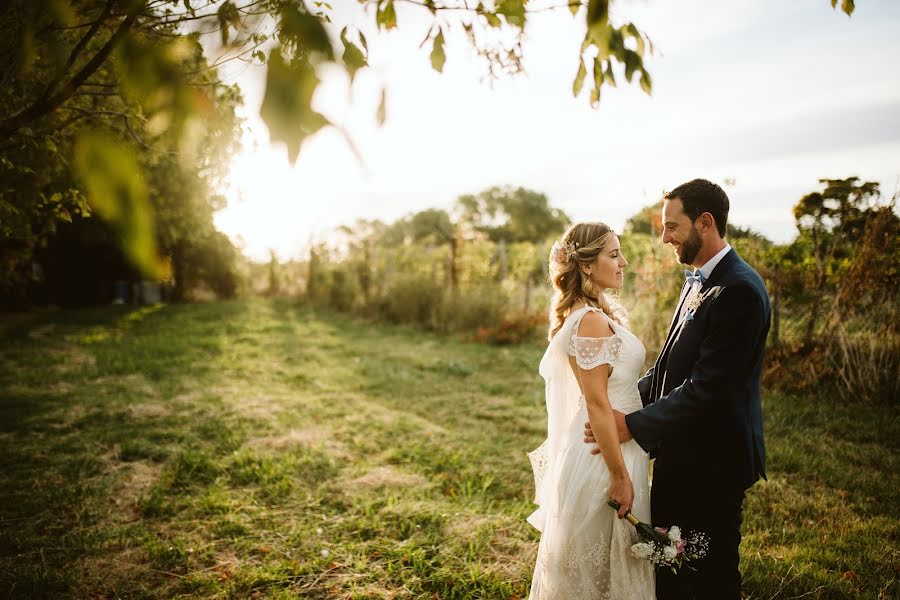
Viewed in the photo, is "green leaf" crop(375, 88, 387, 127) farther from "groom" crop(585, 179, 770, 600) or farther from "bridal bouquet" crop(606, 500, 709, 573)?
"bridal bouquet" crop(606, 500, 709, 573)

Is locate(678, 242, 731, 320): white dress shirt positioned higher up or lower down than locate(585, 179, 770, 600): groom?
higher up

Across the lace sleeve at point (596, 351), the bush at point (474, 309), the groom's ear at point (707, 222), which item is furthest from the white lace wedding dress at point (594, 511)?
the bush at point (474, 309)

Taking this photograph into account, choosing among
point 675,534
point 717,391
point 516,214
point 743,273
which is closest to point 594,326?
point 717,391

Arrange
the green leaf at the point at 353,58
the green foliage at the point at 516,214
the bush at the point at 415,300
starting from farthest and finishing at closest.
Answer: the green foliage at the point at 516,214 → the bush at the point at 415,300 → the green leaf at the point at 353,58

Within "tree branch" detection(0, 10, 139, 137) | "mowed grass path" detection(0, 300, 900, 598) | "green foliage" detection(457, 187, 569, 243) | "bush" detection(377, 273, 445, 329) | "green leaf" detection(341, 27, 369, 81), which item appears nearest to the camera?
"green leaf" detection(341, 27, 369, 81)

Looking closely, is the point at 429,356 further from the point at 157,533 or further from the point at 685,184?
the point at 685,184

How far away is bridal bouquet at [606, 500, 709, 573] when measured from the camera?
6.45ft

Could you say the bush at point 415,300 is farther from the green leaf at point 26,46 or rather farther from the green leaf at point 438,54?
the green leaf at point 26,46

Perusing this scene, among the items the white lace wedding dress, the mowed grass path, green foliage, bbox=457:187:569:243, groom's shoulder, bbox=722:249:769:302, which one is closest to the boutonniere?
groom's shoulder, bbox=722:249:769:302

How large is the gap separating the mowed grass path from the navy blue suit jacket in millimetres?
1391

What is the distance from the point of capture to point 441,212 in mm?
57812

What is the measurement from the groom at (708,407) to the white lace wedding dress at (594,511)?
119 mm

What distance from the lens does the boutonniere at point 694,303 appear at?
7.23ft

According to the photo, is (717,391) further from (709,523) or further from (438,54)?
(438,54)
